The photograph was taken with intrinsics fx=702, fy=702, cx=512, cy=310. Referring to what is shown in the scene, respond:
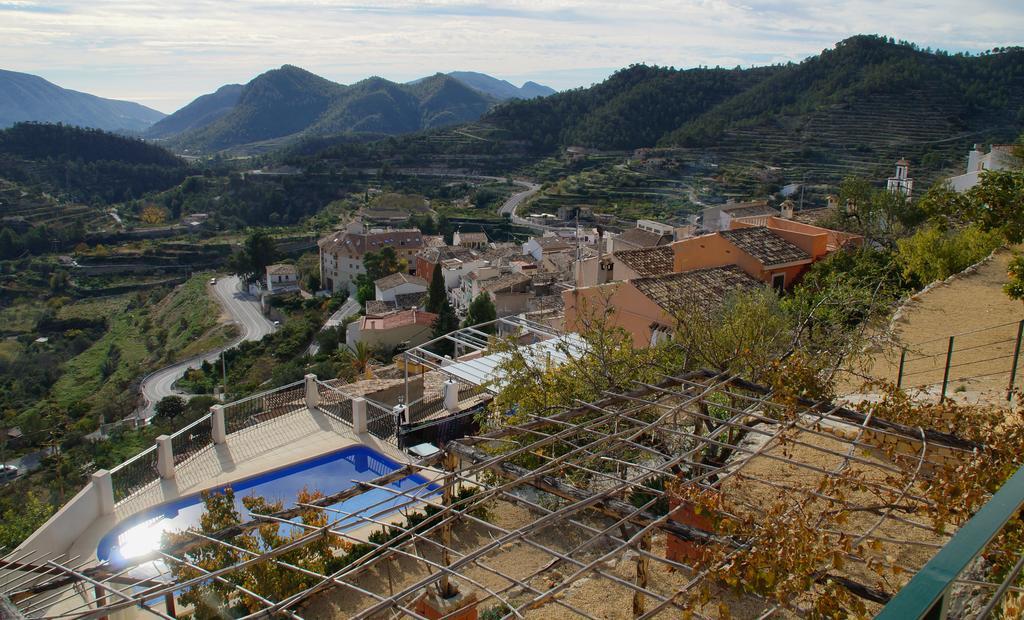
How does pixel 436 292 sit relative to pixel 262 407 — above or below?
below

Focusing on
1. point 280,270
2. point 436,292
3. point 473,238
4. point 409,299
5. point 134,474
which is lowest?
point 280,270

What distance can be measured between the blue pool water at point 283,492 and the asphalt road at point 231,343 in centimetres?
2124

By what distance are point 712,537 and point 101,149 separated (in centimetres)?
9950

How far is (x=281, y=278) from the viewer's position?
50469mm

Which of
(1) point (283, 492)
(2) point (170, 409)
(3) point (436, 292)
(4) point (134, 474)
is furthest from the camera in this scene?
(3) point (436, 292)

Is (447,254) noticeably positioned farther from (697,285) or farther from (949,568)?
(949,568)

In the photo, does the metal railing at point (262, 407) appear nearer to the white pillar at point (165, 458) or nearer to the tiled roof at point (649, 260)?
the white pillar at point (165, 458)

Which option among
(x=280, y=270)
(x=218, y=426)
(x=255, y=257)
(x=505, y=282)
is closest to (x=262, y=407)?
(x=218, y=426)

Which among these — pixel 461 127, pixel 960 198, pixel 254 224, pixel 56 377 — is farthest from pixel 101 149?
pixel 960 198

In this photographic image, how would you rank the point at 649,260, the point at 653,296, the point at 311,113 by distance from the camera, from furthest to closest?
the point at 311,113 < the point at 649,260 < the point at 653,296

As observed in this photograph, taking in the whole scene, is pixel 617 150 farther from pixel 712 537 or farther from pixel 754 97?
pixel 712 537

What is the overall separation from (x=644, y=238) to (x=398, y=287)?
44.3 feet

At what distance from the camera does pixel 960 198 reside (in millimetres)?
7488

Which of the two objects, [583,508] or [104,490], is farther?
[104,490]
